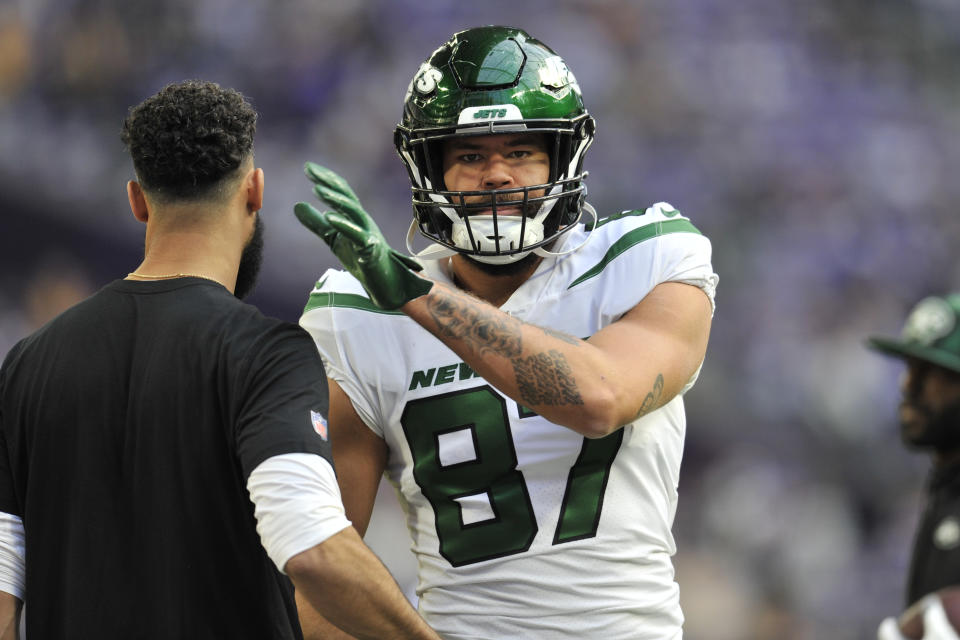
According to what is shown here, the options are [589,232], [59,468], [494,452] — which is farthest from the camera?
[589,232]

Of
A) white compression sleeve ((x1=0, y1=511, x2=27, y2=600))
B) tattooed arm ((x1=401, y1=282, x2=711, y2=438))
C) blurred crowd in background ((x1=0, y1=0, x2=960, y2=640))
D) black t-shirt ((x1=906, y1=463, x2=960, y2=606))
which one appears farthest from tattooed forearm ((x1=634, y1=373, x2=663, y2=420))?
blurred crowd in background ((x1=0, y1=0, x2=960, y2=640))

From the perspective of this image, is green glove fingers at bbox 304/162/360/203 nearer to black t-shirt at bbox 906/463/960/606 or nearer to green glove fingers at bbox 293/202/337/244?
green glove fingers at bbox 293/202/337/244

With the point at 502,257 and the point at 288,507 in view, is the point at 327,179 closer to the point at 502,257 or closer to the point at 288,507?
the point at 288,507

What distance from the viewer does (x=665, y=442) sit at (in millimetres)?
2287

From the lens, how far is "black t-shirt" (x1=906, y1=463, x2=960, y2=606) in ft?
5.70

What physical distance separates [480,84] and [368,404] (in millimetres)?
701

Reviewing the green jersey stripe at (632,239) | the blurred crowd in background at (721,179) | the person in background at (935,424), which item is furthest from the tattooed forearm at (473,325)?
the blurred crowd in background at (721,179)

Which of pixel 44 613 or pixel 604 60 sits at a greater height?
pixel 604 60

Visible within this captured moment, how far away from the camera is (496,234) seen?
227 centimetres

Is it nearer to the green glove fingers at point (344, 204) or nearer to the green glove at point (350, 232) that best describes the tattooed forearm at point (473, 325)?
the green glove at point (350, 232)

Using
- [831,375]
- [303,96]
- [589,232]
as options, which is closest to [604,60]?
[303,96]

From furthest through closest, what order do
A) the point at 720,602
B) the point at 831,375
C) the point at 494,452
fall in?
the point at 831,375
the point at 720,602
the point at 494,452

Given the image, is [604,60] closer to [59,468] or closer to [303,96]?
[303,96]

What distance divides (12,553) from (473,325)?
0.85 metres
